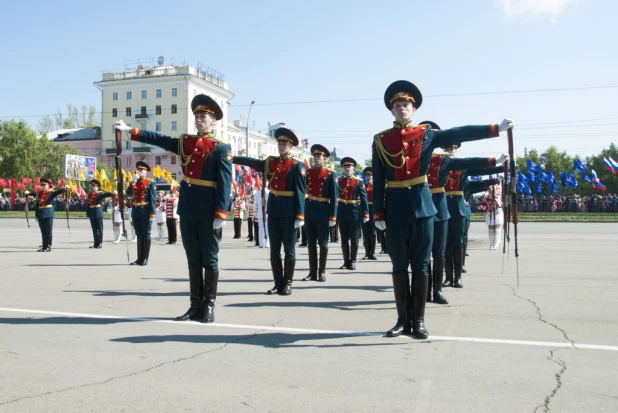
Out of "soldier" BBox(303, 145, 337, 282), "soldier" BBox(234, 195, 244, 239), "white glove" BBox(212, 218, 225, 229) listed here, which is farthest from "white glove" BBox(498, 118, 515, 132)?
"soldier" BBox(234, 195, 244, 239)

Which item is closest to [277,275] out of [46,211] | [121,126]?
[121,126]

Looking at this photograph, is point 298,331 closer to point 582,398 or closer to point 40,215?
point 582,398

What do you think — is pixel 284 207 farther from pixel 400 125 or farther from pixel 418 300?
pixel 418 300

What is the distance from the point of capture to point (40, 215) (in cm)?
1747

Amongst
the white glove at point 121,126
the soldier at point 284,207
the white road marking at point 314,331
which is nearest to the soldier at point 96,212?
the soldier at point 284,207

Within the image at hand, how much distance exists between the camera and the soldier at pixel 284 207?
877 cm

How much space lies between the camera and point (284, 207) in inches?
344

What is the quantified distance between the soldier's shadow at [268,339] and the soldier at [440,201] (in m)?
2.31

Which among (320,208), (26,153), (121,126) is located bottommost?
(320,208)

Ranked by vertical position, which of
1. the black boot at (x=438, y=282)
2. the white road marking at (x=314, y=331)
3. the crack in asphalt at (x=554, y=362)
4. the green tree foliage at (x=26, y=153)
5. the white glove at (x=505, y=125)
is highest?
the green tree foliage at (x=26, y=153)

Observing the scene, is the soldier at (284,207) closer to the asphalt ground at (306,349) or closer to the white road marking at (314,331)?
the asphalt ground at (306,349)

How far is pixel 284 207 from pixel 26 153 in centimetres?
8697

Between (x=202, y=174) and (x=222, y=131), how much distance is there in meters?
89.2

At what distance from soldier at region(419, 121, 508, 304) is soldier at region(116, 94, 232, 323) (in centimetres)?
280
